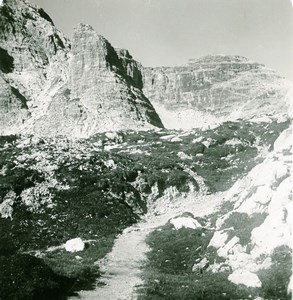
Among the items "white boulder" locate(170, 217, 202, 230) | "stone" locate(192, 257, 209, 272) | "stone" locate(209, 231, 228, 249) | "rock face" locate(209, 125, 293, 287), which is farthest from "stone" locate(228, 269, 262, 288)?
"white boulder" locate(170, 217, 202, 230)

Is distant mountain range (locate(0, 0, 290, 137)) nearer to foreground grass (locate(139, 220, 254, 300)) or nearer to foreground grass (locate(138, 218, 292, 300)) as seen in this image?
foreground grass (locate(139, 220, 254, 300))

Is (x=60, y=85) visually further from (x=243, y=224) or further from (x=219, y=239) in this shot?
(x=219, y=239)

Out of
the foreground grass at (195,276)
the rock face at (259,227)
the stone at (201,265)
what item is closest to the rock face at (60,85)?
the rock face at (259,227)

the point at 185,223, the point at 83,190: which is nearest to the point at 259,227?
the point at 185,223

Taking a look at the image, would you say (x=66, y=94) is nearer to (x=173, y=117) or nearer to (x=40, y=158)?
(x=173, y=117)

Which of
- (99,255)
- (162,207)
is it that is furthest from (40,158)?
(99,255)
